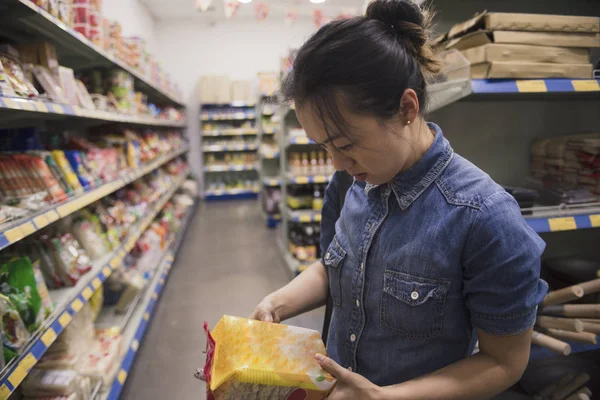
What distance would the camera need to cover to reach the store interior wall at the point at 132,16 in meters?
5.05

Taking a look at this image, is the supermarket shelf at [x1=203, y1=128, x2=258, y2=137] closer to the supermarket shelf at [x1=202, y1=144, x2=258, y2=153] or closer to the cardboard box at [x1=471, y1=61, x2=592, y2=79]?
the supermarket shelf at [x1=202, y1=144, x2=258, y2=153]

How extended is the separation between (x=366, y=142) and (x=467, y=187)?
0.74 ft

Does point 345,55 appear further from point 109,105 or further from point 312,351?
point 109,105

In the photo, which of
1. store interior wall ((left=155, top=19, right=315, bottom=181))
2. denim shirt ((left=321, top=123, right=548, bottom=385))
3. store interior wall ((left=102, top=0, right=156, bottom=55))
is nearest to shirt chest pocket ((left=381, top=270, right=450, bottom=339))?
denim shirt ((left=321, top=123, right=548, bottom=385))

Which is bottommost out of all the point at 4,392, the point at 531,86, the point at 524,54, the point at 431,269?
the point at 4,392

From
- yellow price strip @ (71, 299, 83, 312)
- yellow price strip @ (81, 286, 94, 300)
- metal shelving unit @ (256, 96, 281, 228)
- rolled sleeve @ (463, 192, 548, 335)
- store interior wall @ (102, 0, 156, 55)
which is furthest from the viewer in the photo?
metal shelving unit @ (256, 96, 281, 228)

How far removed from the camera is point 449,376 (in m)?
0.76

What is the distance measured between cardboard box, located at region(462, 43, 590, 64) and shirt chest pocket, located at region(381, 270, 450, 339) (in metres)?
1.12

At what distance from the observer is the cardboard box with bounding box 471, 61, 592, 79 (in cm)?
146

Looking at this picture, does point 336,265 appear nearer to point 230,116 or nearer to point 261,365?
point 261,365

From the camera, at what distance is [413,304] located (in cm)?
78

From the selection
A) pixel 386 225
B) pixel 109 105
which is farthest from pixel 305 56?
pixel 109 105

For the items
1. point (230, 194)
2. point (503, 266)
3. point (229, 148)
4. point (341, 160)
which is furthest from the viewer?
point (230, 194)

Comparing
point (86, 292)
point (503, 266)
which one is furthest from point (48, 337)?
point (503, 266)
